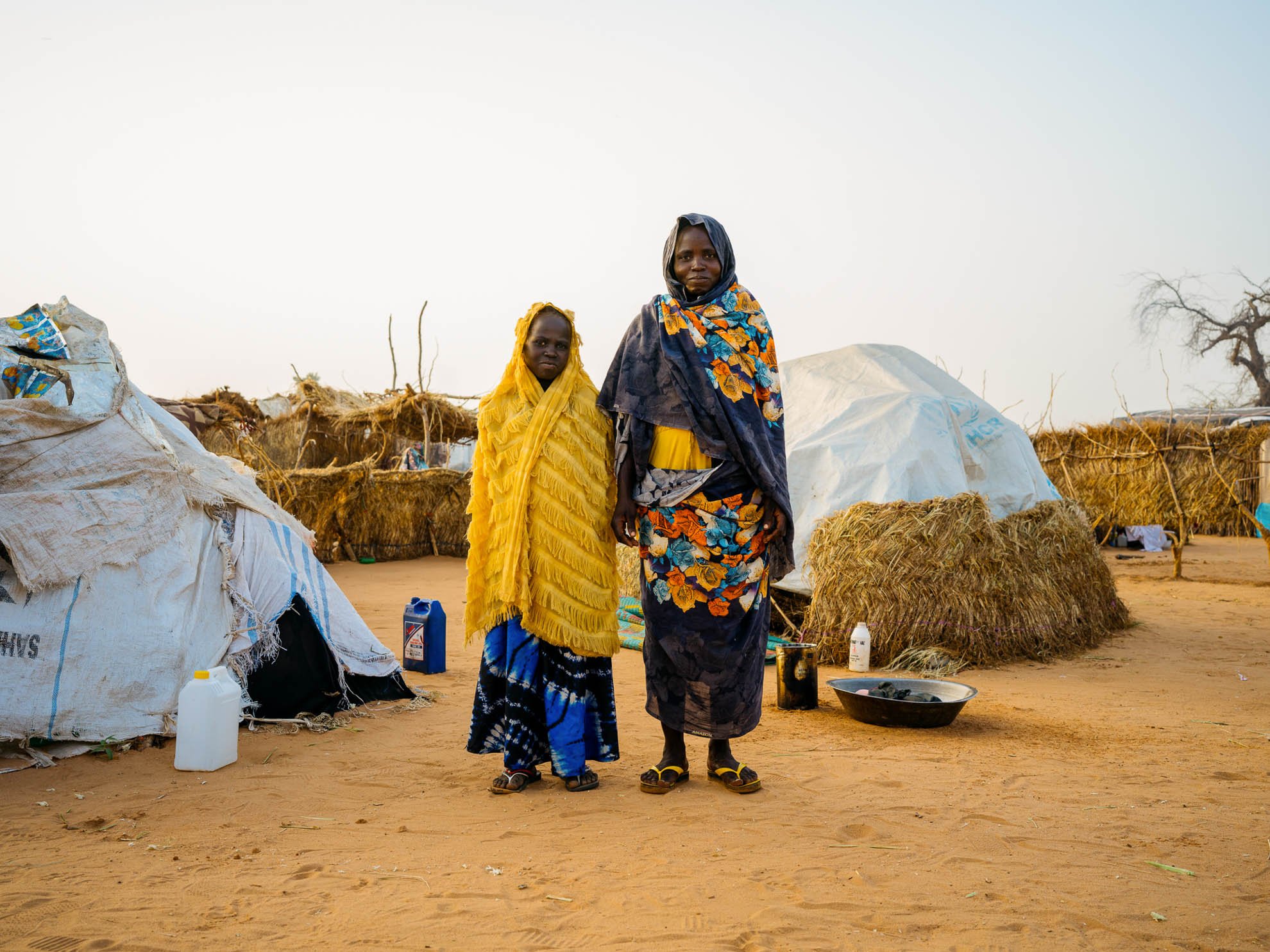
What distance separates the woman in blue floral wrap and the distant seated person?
1023 cm

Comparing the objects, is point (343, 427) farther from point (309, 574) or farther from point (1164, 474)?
point (1164, 474)

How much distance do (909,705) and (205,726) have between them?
111 inches

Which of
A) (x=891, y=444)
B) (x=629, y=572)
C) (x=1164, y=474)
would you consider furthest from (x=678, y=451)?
(x=1164, y=474)

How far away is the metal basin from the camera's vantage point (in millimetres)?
3814

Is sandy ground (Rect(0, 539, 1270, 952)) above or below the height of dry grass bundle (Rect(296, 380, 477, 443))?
below

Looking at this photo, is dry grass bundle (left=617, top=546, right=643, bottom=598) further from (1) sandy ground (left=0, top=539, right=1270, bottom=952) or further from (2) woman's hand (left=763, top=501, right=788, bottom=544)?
(2) woman's hand (left=763, top=501, right=788, bottom=544)

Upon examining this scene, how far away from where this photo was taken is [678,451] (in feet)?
9.40

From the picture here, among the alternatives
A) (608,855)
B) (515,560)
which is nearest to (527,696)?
(515,560)

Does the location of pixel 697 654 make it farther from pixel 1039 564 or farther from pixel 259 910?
pixel 1039 564

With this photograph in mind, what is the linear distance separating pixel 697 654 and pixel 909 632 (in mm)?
2842

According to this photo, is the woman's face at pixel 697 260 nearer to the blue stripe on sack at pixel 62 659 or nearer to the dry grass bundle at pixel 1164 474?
the blue stripe on sack at pixel 62 659

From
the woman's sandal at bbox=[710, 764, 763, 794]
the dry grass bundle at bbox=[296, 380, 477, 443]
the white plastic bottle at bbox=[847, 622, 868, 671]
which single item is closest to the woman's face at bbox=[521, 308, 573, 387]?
the woman's sandal at bbox=[710, 764, 763, 794]

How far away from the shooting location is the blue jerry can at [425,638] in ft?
16.0

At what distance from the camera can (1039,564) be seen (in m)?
5.72
